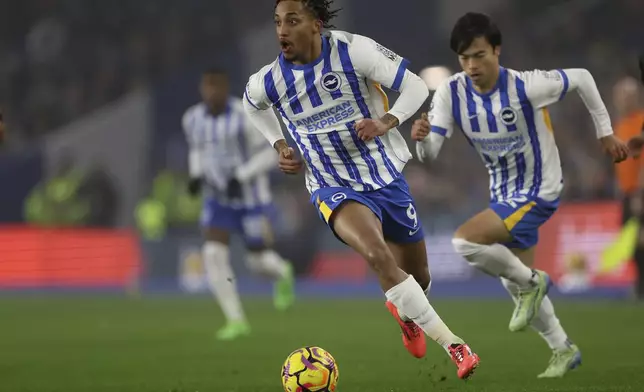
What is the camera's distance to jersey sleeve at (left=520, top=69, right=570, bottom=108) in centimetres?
730

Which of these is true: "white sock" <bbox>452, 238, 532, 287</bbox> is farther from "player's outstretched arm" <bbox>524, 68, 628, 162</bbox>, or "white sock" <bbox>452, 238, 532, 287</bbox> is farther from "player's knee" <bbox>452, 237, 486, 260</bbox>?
"player's outstretched arm" <bbox>524, 68, 628, 162</bbox>

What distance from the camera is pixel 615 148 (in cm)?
715

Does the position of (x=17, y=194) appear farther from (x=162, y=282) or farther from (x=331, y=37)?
(x=331, y=37)

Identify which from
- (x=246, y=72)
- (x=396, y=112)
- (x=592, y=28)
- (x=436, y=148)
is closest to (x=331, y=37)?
(x=396, y=112)

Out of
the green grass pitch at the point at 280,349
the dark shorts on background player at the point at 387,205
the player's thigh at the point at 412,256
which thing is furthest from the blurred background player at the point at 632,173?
the dark shorts on background player at the point at 387,205

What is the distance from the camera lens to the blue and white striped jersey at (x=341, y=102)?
6.42m

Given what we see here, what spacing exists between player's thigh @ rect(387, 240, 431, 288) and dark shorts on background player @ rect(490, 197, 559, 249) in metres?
0.74

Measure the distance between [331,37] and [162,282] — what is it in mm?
13482

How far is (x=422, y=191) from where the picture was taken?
63.3 ft

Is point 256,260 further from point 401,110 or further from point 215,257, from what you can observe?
point 401,110

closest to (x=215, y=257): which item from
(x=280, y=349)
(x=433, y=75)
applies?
(x=280, y=349)

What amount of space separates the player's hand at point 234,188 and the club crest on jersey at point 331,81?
5.31 metres

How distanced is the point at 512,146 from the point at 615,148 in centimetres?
65

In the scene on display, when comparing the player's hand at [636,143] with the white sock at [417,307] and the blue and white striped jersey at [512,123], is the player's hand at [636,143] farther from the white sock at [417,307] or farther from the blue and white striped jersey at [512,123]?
the white sock at [417,307]
